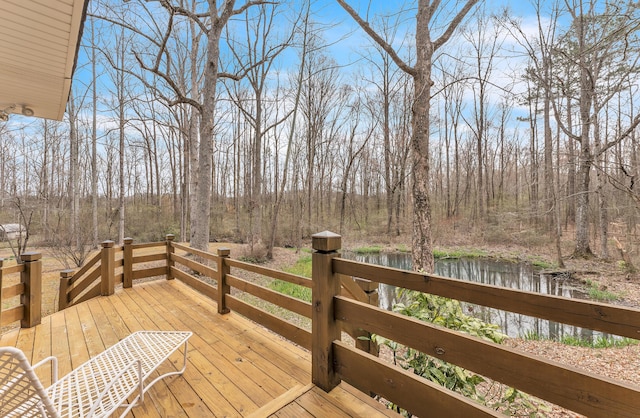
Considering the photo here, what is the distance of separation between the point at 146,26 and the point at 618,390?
11.9 meters

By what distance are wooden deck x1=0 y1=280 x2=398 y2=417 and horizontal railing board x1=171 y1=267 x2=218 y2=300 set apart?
0.57 feet

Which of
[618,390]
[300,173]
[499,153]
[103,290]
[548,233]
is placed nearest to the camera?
[618,390]

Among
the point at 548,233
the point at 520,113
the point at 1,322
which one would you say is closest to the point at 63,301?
the point at 1,322

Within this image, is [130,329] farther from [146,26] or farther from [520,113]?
[520,113]

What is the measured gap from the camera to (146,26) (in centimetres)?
881

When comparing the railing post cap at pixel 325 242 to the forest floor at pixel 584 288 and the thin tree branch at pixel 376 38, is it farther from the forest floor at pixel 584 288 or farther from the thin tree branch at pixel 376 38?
the thin tree branch at pixel 376 38

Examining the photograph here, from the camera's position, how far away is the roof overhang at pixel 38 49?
1.96m

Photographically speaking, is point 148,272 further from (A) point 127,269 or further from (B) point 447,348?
(B) point 447,348

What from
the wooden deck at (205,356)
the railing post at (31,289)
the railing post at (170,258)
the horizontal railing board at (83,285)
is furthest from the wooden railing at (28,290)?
the railing post at (170,258)

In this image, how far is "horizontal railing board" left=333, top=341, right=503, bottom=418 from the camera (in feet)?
4.25

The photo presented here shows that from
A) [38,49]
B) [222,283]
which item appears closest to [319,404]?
[222,283]

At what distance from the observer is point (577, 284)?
8008mm

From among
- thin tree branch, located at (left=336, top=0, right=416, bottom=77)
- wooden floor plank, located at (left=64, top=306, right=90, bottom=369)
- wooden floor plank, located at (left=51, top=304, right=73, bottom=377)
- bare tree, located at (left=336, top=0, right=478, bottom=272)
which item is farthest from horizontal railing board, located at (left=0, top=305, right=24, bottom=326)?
thin tree branch, located at (left=336, top=0, right=416, bottom=77)

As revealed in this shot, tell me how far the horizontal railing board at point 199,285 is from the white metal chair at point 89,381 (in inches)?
58.7
